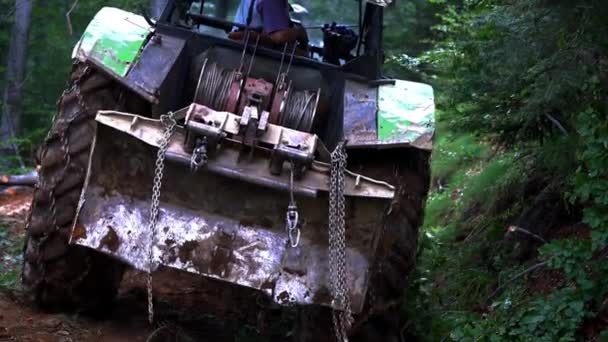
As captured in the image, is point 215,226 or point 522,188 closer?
point 215,226

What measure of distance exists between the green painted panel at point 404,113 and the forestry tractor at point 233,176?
1 cm

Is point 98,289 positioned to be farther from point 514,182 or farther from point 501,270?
point 514,182

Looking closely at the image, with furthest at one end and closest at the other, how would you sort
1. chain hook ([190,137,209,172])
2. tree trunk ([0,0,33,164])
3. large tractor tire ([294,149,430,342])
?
tree trunk ([0,0,33,164])
large tractor tire ([294,149,430,342])
chain hook ([190,137,209,172])

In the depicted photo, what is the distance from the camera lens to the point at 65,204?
4859mm

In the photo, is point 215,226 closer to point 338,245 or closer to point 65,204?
point 338,245

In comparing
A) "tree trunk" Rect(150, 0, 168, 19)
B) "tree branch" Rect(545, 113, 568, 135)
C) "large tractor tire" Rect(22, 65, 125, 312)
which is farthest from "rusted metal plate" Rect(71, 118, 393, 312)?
"tree trunk" Rect(150, 0, 168, 19)

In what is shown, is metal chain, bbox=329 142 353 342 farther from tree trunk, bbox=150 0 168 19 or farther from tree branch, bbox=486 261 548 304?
tree trunk, bbox=150 0 168 19

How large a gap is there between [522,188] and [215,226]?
309cm

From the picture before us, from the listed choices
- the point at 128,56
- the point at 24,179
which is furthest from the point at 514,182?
the point at 24,179

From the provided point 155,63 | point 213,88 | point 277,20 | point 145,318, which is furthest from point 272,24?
point 145,318

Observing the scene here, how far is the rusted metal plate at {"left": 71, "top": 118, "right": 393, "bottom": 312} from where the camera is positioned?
179 inches

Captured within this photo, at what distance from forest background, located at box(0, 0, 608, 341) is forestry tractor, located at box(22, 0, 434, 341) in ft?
2.13

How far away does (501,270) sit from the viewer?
601 cm

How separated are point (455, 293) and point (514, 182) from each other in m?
1.21
